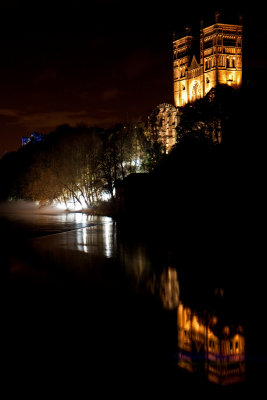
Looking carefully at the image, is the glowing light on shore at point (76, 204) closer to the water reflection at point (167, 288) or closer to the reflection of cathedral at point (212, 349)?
the water reflection at point (167, 288)

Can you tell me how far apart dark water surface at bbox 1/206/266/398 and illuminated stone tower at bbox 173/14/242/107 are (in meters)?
85.5

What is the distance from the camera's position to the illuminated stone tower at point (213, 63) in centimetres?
9675

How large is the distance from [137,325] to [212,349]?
74.3 inches

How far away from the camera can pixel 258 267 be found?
15289 millimetres

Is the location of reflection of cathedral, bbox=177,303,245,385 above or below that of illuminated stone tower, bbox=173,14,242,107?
below

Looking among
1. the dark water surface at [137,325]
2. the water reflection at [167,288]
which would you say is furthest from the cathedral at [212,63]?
the water reflection at [167,288]

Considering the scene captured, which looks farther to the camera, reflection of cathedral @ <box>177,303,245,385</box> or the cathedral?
the cathedral

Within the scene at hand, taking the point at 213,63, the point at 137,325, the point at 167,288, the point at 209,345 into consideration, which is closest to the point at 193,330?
the point at 209,345

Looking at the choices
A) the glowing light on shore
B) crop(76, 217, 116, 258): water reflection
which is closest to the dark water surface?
crop(76, 217, 116, 258): water reflection

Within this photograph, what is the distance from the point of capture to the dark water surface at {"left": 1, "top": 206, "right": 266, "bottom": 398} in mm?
7398

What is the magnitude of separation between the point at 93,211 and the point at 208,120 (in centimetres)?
1863

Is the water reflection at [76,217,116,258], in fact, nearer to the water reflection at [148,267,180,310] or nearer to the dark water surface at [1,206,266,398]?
the dark water surface at [1,206,266,398]

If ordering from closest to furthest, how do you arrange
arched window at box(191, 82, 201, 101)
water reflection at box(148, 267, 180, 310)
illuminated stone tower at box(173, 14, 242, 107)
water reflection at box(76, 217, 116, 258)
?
1. water reflection at box(148, 267, 180, 310)
2. water reflection at box(76, 217, 116, 258)
3. illuminated stone tower at box(173, 14, 242, 107)
4. arched window at box(191, 82, 201, 101)

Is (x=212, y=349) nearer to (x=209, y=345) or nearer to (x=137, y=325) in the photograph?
(x=209, y=345)
